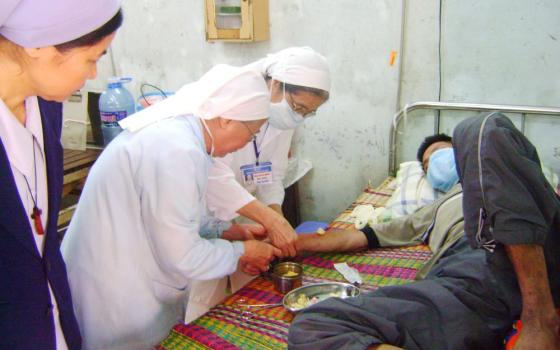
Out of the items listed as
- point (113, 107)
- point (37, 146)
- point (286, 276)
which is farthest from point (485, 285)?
point (113, 107)

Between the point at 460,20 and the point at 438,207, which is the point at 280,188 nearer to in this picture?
the point at 438,207

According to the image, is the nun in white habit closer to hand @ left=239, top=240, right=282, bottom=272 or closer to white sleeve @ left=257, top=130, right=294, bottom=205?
hand @ left=239, top=240, right=282, bottom=272

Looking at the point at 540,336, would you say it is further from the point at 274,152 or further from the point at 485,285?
the point at 274,152

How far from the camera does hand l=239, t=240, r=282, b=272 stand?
1693 mm

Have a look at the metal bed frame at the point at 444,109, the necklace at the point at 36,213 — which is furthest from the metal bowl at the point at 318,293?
the metal bed frame at the point at 444,109

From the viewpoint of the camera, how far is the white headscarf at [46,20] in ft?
2.70

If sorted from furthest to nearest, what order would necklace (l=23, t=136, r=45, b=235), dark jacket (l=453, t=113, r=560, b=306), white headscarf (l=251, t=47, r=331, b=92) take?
white headscarf (l=251, t=47, r=331, b=92) < dark jacket (l=453, t=113, r=560, b=306) < necklace (l=23, t=136, r=45, b=235)

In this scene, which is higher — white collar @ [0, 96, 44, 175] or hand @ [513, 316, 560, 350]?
white collar @ [0, 96, 44, 175]

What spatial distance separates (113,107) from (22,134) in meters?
2.03

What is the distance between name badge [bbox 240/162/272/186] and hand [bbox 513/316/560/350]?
4.33 ft

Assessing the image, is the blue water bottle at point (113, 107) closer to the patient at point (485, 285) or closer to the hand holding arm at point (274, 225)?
the hand holding arm at point (274, 225)

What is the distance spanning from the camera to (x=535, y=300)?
1.22 metres

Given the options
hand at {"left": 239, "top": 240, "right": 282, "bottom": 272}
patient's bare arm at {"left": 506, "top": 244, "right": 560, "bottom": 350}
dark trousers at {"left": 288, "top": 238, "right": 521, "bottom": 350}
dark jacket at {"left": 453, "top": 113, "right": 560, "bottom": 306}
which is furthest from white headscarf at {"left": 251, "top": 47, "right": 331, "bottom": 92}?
patient's bare arm at {"left": 506, "top": 244, "right": 560, "bottom": 350}

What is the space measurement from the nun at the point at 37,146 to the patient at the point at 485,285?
0.65 meters
